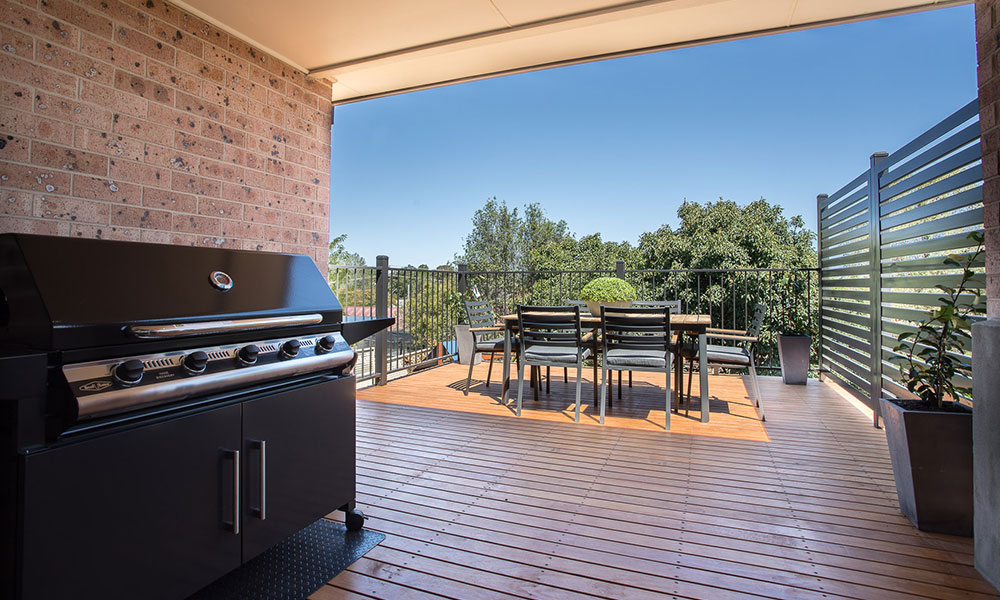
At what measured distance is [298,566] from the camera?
1835mm

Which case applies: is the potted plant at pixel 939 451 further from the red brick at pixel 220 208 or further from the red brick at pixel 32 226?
the red brick at pixel 32 226

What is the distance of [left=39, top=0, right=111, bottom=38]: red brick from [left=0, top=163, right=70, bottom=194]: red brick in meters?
0.59

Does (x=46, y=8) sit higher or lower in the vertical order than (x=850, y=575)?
higher

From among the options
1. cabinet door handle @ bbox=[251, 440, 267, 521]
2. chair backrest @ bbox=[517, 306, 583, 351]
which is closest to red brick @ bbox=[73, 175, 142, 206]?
cabinet door handle @ bbox=[251, 440, 267, 521]

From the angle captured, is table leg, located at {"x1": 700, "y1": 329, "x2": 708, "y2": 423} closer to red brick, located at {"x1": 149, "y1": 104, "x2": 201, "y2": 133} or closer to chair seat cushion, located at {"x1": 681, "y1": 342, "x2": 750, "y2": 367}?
chair seat cushion, located at {"x1": 681, "y1": 342, "x2": 750, "y2": 367}

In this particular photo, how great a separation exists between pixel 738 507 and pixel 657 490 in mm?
368

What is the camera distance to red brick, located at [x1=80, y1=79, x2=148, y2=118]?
6.46ft

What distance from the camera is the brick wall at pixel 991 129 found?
1.73m

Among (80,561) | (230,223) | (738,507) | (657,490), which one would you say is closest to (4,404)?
(80,561)

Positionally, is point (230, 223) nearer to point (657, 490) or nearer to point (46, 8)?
point (46, 8)

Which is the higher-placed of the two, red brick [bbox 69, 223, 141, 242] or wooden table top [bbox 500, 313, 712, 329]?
red brick [bbox 69, 223, 141, 242]

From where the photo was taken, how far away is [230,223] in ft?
8.32

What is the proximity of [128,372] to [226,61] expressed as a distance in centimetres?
192

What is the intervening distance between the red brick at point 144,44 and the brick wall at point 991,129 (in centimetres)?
325
